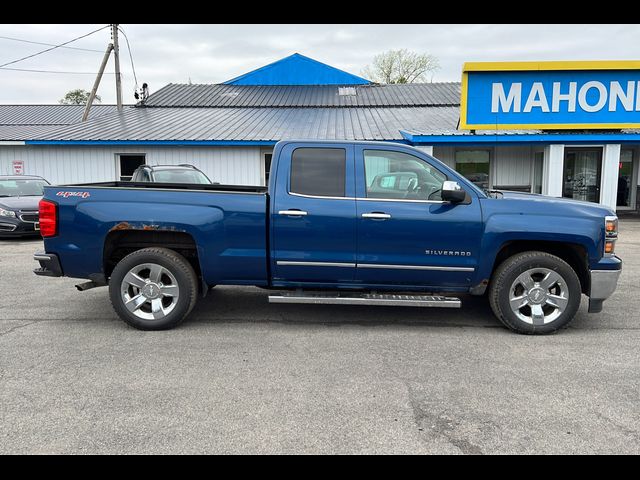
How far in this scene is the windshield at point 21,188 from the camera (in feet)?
41.7

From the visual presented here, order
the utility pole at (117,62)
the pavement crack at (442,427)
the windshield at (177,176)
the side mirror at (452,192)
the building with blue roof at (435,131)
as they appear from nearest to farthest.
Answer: the pavement crack at (442,427)
the side mirror at (452,192)
the windshield at (177,176)
the building with blue roof at (435,131)
the utility pole at (117,62)

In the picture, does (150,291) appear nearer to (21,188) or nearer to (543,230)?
(543,230)

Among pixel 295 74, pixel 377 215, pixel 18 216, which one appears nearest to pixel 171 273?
pixel 377 215

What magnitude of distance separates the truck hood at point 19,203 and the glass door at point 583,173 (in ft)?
50.3

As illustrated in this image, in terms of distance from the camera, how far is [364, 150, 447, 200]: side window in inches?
205

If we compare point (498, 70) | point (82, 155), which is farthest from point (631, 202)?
point (82, 155)

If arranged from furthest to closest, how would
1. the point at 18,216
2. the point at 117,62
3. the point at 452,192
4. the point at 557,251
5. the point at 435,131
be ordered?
the point at 117,62
the point at 435,131
the point at 18,216
the point at 557,251
the point at 452,192

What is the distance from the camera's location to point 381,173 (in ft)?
17.3

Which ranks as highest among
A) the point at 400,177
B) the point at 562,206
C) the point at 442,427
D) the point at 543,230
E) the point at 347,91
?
the point at 347,91

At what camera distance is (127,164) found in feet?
57.7

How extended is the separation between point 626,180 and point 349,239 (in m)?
16.3

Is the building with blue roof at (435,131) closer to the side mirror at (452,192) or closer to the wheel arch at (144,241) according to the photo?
the side mirror at (452,192)

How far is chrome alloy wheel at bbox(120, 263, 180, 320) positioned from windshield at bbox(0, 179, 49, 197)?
30.0ft

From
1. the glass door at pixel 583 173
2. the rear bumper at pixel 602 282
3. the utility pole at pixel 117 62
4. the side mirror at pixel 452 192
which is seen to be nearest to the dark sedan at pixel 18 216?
the side mirror at pixel 452 192
